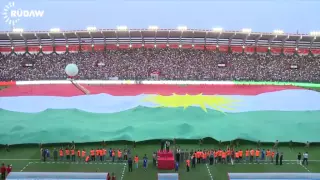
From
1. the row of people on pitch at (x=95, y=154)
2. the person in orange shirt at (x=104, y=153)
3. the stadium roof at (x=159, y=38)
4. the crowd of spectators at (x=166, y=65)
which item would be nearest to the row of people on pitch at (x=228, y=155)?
the row of people on pitch at (x=95, y=154)

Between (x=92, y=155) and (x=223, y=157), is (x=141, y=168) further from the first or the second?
(x=223, y=157)

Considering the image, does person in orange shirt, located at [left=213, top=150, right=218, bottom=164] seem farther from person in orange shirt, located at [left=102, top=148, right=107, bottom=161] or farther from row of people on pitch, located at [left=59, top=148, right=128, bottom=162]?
person in orange shirt, located at [left=102, top=148, right=107, bottom=161]

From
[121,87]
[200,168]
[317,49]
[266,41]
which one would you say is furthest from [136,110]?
[317,49]

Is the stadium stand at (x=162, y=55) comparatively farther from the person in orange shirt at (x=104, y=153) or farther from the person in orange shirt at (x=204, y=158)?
the person in orange shirt at (x=204, y=158)

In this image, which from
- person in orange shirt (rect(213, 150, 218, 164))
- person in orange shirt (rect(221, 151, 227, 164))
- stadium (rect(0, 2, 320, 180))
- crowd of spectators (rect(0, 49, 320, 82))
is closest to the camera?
stadium (rect(0, 2, 320, 180))

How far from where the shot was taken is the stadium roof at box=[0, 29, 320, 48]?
166 ft

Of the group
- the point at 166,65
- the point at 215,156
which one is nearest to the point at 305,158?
the point at 215,156

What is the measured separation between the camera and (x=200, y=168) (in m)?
18.9

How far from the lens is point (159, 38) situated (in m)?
54.7

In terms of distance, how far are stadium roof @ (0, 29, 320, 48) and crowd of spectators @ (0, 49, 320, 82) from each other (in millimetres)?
1729

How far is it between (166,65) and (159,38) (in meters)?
5.11

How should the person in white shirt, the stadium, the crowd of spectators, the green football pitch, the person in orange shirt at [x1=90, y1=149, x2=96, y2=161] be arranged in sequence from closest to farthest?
the green football pitch
the stadium
the person in white shirt
the person in orange shirt at [x1=90, y1=149, x2=96, y2=161]
the crowd of spectators

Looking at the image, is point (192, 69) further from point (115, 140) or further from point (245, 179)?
point (245, 179)

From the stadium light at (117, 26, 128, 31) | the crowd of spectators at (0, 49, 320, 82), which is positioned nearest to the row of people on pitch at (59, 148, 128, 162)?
the crowd of spectators at (0, 49, 320, 82)
